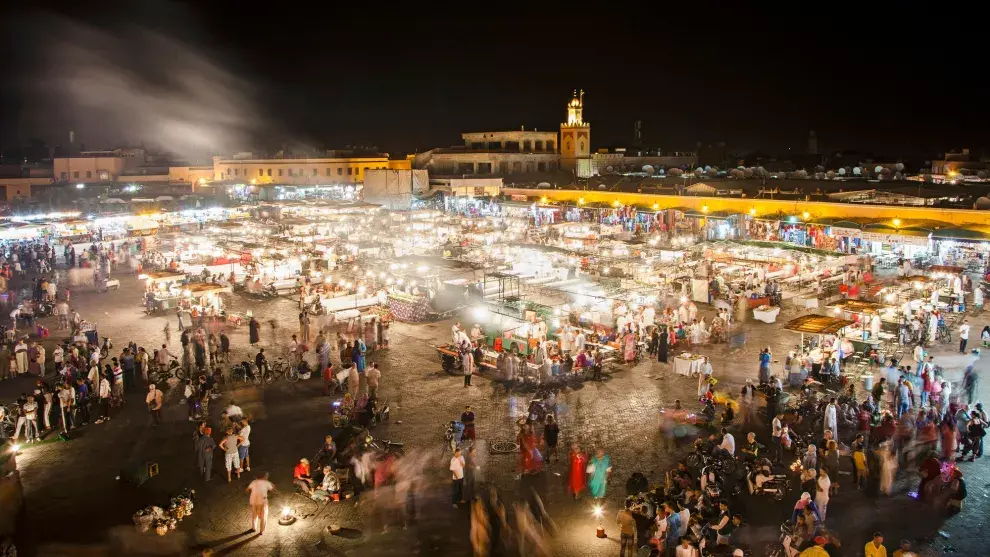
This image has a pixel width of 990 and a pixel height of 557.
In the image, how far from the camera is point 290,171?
170 feet

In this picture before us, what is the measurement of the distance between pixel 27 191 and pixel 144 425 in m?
44.6

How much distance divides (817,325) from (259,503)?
10108 millimetres

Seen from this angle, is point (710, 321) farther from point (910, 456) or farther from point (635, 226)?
point (635, 226)

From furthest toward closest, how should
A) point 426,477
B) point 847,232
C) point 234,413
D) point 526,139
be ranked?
1. point 526,139
2. point 847,232
3. point 234,413
4. point 426,477

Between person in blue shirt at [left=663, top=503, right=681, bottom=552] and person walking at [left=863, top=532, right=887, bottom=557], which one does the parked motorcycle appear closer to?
person in blue shirt at [left=663, top=503, right=681, bottom=552]

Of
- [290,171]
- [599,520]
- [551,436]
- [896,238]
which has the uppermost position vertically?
[290,171]

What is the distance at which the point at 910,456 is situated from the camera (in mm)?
9258

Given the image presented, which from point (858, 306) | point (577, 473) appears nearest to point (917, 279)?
point (858, 306)

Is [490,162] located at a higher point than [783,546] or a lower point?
higher

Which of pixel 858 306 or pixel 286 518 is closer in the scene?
pixel 286 518

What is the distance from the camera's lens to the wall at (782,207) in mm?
22156

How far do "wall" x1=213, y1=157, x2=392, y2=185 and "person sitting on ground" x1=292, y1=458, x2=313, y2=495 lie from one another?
1717 inches

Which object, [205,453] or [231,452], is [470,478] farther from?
[205,453]

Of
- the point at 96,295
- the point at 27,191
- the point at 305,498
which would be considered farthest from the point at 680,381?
the point at 27,191
